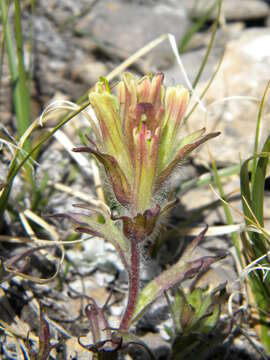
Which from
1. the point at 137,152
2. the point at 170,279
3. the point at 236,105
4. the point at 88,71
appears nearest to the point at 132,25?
the point at 88,71

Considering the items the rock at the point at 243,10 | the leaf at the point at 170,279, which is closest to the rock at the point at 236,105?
the leaf at the point at 170,279

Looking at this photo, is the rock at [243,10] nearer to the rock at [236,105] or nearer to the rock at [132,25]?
the rock at [132,25]

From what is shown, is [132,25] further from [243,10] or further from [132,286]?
[132,286]

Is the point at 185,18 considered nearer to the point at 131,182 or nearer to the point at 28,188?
the point at 28,188

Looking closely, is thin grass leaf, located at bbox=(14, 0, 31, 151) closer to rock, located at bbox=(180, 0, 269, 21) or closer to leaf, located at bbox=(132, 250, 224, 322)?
leaf, located at bbox=(132, 250, 224, 322)

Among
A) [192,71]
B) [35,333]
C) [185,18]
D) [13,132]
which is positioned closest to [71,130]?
[13,132]
